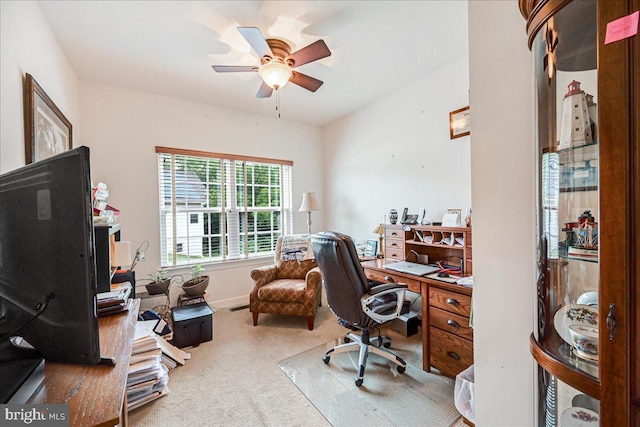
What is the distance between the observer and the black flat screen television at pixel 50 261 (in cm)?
62

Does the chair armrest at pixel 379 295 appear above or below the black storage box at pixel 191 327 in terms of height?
above

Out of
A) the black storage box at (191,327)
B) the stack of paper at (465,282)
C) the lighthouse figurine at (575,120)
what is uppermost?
the lighthouse figurine at (575,120)

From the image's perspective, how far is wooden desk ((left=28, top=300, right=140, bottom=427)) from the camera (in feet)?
1.94

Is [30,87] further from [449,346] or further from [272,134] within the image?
[449,346]

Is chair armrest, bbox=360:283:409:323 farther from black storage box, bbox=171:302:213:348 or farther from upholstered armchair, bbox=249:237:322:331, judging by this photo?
black storage box, bbox=171:302:213:348

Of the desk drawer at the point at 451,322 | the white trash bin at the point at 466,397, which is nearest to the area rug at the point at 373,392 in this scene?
the white trash bin at the point at 466,397

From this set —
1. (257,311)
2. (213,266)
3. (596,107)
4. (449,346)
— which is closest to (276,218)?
(213,266)

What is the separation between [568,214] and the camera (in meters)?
0.82

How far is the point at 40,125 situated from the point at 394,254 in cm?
292

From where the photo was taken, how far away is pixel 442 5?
1.80m

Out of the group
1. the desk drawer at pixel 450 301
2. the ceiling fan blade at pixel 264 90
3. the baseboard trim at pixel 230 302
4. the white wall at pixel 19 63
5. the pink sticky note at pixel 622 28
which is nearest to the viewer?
the pink sticky note at pixel 622 28

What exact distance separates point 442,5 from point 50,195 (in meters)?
2.32

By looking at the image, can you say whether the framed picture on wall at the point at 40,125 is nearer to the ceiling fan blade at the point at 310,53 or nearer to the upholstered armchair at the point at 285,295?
the ceiling fan blade at the point at 310,53

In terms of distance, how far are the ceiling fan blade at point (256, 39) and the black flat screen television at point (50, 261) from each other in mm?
1427
